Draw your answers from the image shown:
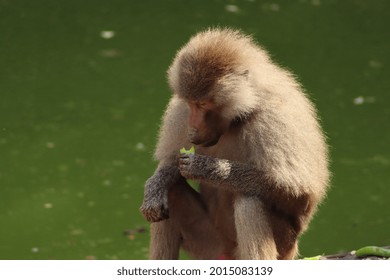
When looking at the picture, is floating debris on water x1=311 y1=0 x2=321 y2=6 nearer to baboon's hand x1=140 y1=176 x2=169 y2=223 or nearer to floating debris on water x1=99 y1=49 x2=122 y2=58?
floating debris on water x1=99 y1=49 x2=122 y2=58

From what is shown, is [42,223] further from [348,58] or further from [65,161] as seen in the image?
[348,58]

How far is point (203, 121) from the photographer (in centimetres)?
573

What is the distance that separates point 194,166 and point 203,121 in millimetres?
254

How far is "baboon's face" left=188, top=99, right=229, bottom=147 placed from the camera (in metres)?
5.71

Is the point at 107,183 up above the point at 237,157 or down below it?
below

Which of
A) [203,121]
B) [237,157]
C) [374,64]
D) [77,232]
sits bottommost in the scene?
[374,64]

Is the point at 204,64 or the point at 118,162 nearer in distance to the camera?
the point at 204,64

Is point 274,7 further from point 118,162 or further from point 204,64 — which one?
point 204,64

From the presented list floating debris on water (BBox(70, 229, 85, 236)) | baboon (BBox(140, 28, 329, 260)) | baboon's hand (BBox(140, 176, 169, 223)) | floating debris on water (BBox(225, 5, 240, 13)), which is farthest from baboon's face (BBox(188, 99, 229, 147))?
floating debris on water (BBox(225, 5, 240, 13))

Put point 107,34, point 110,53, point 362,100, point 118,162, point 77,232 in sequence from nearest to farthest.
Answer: point 77,232
point 118,162
point 362,100
point 110,53
point 107,34

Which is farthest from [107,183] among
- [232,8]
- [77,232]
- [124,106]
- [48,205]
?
[232,8]

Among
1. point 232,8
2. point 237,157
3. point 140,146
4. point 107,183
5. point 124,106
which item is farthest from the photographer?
point 232,8

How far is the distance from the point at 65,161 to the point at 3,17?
3365 millimetres

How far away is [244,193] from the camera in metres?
5.73
